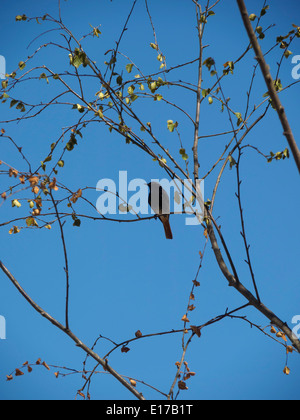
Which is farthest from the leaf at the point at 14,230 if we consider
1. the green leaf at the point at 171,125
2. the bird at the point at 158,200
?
the bird at the point at 158,200

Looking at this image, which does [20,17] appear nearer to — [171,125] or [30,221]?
[171,125]

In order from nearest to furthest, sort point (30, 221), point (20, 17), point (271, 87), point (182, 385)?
point (271, 87) < point (182, 385) < point (30, 221) < point (20, 17)

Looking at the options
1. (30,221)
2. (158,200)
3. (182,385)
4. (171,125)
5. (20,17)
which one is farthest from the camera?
(158,200)

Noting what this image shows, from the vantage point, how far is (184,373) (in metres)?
2.17

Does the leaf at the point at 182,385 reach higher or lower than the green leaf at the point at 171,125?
lower

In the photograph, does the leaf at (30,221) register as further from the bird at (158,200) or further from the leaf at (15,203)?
the bird at (158,200)

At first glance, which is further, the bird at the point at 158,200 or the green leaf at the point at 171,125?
the bird at the point at 158,200

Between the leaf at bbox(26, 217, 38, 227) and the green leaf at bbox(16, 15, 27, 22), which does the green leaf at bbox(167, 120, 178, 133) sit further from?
the green leaf at bbox(16, 15, 27, 22)

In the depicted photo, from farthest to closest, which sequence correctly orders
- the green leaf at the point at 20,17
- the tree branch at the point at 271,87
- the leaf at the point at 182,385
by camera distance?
the green leaf at the point at 20,17 < the leaf at the point at 182,385 < the tree branch at the point at 271,87

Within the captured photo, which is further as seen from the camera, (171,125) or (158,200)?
(158,200)

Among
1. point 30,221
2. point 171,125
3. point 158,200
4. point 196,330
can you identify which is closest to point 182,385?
point 196,330
